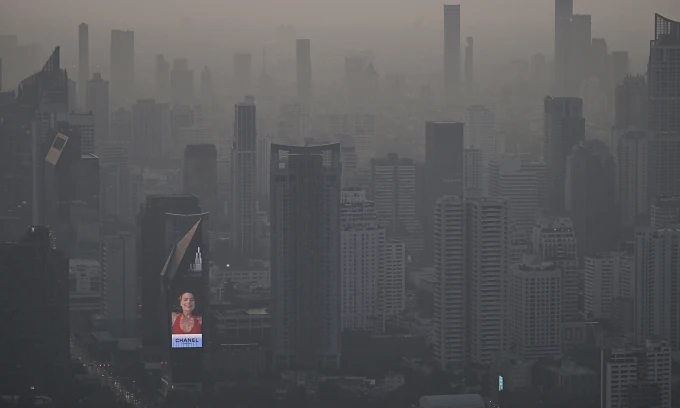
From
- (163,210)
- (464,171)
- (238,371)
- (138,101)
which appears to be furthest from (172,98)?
(238,371)

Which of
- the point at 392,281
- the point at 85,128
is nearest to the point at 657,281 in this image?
the point at 392,281

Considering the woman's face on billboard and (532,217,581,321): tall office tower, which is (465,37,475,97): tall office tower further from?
the woman's face on billboard

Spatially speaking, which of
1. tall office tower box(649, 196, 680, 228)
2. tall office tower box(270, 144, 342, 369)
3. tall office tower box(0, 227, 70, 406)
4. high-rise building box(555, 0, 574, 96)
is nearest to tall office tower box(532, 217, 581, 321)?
tall office tower box(649, 196, 680, 228)

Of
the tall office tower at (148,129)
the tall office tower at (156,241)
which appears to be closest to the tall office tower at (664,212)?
the tall office tower at (156,241)

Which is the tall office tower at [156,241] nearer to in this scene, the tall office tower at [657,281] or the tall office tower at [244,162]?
the tall office tower at [244,162]

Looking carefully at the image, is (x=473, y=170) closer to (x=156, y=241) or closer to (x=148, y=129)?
(x=148, y=129)

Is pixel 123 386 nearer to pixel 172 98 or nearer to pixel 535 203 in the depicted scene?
pixel 172 98
